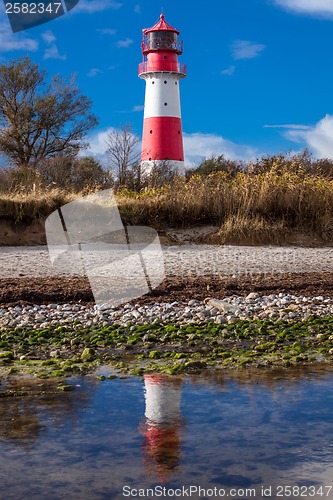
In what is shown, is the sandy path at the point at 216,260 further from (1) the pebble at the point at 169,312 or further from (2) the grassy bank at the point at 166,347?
(2) the grassy bank at the point at 166,347

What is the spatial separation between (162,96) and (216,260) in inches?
777

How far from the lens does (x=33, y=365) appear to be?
20.7 feet

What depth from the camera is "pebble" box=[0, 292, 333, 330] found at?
27.1ft

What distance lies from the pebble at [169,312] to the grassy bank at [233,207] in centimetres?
730

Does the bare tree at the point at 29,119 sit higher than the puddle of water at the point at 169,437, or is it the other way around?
the bare tree at the point at 29,119

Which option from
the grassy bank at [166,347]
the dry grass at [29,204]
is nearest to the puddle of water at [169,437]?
the grassy bank at [166,347]

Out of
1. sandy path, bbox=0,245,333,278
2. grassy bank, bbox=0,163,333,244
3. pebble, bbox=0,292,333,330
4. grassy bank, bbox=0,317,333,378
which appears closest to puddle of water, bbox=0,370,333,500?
grassy bank, bbox=0,317,333,378

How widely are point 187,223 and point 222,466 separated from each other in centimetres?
1346

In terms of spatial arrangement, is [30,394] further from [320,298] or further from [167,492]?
[320,298]

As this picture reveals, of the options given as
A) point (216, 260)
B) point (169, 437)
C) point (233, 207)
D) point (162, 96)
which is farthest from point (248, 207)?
point (162, 96)

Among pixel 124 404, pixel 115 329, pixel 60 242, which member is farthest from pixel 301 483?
pixel 60 242

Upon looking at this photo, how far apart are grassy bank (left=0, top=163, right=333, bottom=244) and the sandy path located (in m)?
1.19

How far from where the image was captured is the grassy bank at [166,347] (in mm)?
6211

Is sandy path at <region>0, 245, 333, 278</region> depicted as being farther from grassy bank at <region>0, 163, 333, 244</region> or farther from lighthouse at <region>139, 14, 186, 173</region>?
lighthouse at <region>139, 14, 186, 173</region>
